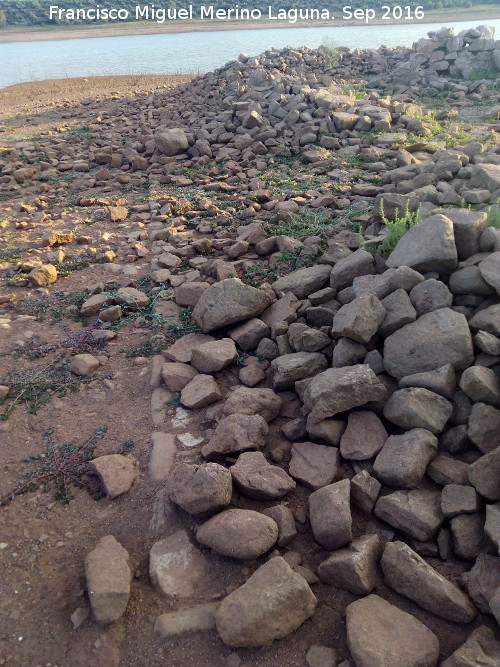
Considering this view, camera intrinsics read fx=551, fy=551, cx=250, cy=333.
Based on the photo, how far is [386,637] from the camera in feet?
7.80

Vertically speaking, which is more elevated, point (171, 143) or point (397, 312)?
point (171, 143)

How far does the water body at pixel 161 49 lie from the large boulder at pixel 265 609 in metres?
19.3

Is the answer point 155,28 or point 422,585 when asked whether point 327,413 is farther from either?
point 155,28

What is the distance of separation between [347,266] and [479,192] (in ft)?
5.79

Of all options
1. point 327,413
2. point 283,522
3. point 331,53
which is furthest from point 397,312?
point 331,53

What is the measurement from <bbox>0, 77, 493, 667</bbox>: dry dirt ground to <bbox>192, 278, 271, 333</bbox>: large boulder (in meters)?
0.50

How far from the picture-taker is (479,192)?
5.30 metres

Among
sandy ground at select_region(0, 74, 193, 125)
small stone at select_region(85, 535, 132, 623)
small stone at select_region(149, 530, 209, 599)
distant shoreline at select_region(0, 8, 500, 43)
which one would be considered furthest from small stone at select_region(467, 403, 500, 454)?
distant shoreline at select_region(0, 8, 500, 43)

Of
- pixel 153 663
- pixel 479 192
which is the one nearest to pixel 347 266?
Answer: pixel 479 192

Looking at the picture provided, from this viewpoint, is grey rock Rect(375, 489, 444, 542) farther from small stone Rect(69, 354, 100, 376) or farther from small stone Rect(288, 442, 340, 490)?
small stone Rect(69, 354, 100, 376)

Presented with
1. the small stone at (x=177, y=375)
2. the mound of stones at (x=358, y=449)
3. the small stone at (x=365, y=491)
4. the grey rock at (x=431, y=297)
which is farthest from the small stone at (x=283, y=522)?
the grey rock at (x=431, y=297)

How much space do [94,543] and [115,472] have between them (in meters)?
0.49

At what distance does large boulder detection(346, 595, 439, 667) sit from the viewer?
90.5 inches

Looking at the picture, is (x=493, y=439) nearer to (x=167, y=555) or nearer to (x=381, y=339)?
(x=381, y=339)
